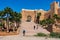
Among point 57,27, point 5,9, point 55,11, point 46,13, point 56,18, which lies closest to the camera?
point 5,9

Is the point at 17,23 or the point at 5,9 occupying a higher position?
the point at 5,9

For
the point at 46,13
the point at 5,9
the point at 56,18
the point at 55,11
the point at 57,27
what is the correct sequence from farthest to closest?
1. the point at 46,13
2. the point at 55,11
3. the point at 56,18
4. the point at 57,27
5. the point at 5,9

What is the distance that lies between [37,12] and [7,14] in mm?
22578

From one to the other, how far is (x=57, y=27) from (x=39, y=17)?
16.7 m

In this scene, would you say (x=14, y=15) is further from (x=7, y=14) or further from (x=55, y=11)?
(x=55, y=11)

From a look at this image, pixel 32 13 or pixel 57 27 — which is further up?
pixel 32 13

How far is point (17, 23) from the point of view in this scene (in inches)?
1555

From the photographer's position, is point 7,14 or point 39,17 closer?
point 7,14

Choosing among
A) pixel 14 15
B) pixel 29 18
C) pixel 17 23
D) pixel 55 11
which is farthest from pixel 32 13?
pixel 14 15

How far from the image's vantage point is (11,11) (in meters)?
32.8

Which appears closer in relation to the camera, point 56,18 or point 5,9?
point 5,9

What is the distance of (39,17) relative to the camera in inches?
2140

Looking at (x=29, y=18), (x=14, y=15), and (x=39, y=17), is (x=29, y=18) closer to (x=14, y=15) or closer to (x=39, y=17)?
(x=39, y=17)

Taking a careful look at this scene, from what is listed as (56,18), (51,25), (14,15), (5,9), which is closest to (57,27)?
(51,25)
